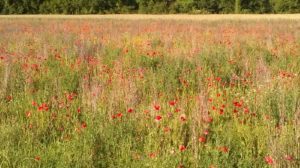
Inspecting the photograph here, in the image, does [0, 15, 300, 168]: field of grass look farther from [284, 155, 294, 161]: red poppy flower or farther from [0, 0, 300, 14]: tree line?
[0, 0, 300, 14]: tree line

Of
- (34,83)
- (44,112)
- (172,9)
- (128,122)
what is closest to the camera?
(128,122)

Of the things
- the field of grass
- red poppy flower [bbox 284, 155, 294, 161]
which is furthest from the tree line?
red poppy flower [bbox 284, 155, 294, 161]

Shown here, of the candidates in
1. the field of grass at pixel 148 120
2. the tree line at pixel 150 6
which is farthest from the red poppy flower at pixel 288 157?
the tree line at pixel 150 6

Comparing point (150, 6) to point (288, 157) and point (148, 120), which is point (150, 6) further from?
point (288, 157)

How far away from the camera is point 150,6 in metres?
54.8

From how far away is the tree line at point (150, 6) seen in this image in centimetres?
5275

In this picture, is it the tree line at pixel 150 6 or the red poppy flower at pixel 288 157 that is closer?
the red poppy flower at pixel 288 157

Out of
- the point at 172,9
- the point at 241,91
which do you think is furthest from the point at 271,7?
the point at 241,91

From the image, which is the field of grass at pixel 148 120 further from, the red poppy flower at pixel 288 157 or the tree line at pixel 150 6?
the tree line at pixel 150 6

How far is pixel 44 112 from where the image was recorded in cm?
480

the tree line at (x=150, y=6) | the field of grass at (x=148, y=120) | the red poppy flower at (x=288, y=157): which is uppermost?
the red poppy flower at (x=288, y=157)

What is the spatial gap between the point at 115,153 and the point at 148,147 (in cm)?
32

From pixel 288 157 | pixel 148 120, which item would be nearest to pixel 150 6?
pixel 148 120

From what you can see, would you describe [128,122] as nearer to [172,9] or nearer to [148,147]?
[148,147]
